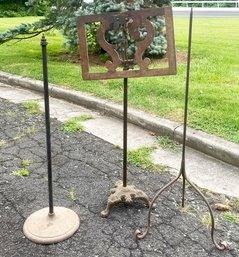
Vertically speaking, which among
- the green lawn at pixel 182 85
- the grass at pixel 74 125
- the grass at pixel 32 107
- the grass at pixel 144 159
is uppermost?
the green lawn at pixel 182 85

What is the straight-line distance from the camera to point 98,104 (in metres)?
4.79

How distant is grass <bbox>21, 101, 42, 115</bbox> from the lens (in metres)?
4.82

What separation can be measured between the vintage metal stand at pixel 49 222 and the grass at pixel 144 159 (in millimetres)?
903

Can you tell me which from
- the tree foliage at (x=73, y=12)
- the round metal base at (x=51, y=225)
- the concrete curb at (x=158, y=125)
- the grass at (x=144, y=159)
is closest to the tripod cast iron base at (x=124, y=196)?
the round metal base at (x=51, y=225)

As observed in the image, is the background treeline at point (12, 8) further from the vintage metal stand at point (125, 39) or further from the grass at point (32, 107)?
the vintage metal stand at point (125, 39)

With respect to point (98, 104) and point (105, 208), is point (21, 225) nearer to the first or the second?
point (105, 208)

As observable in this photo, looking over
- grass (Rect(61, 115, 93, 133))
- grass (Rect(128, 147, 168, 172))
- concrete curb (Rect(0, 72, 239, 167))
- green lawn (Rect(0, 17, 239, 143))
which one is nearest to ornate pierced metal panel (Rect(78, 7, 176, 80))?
grass (Rect(128, 147, 168, 172))

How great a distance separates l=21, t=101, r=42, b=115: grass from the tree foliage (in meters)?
1.45

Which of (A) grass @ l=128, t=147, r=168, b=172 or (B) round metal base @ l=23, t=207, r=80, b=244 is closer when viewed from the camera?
(B) round metal base @ l=23, t=207, r=80, b=244

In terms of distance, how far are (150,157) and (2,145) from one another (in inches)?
57.0

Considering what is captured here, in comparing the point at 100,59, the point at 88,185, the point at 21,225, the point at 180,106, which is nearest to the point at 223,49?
the point at 100,59

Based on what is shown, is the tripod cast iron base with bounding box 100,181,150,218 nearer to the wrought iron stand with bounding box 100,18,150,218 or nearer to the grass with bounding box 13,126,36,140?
the wrought iron stand with bounding box 100,18,150,218

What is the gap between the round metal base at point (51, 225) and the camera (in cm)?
250

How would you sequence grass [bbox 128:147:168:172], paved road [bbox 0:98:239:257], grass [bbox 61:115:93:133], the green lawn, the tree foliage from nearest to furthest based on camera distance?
1. paved road [bbox 0:98:239:257]
2. grass [bbox 128:147:168:172]
3. the green lawn
4. grass [bbox 61:115:93:133]
5. the tree foliage
